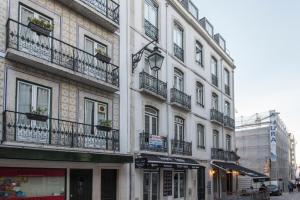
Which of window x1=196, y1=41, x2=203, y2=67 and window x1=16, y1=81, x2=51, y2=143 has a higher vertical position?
window x1=196, y1=41, x2=203, y2=67

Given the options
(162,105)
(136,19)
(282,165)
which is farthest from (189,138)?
(282,165)

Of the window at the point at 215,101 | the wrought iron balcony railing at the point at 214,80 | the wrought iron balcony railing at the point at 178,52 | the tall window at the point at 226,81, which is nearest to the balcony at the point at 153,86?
the wrought iron balcony railing at the point at 178,52

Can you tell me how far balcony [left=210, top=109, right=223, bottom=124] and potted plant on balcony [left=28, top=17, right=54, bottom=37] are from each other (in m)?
16.0

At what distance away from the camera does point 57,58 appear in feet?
44.9

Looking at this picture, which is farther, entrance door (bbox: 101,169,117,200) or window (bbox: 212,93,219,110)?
window (bbox: 212,93,219,110)

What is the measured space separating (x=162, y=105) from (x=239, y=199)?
6.40 meters

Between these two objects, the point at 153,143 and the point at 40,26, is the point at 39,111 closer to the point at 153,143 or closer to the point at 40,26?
the point at 40,26

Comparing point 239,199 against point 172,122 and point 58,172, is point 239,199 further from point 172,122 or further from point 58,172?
point 58,172

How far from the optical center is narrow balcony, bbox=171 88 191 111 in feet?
69.7

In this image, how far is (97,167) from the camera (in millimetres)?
15461

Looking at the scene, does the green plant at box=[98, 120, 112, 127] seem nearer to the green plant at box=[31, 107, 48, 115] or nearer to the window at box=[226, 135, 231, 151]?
the green plant at box=[31, 107, 48, 115]

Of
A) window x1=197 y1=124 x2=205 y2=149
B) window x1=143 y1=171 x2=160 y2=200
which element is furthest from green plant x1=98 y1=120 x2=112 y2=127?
window x1=197 y1=124 x2=205 y2=149

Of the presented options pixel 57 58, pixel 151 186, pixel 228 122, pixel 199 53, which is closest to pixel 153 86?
pixel 151 186

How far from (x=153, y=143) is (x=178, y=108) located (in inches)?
149
